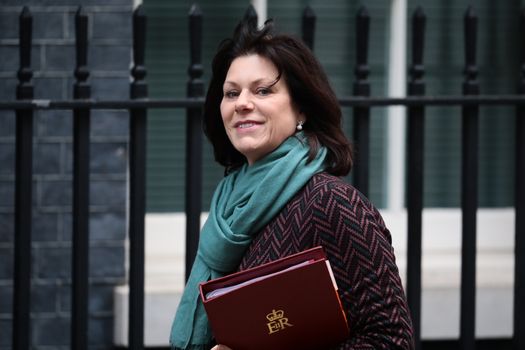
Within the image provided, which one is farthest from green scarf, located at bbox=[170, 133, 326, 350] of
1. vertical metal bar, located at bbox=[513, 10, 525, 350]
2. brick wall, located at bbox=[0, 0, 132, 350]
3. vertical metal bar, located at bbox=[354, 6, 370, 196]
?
brick wall, located at bbox=[0, 0, 132, 350]

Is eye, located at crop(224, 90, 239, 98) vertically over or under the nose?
over

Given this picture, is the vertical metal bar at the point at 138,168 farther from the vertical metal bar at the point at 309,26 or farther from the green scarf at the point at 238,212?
the green scarf at the point at 238,212

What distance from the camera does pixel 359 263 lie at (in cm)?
255

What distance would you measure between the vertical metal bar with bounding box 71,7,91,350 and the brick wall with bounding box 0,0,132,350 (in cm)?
103

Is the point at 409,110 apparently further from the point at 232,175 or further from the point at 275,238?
the point at 275,238

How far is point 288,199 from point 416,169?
56.0 inches

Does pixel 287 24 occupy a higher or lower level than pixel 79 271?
higher

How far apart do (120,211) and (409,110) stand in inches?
59.9

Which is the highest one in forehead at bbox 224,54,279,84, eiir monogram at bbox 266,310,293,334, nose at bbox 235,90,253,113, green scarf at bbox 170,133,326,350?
forehead at bbox 224,54,279,84

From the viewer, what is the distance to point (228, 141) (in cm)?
308

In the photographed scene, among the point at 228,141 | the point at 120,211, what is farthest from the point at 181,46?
the point at 228,141

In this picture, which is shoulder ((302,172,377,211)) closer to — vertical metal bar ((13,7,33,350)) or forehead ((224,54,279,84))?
forehead ((224,54,279,84))

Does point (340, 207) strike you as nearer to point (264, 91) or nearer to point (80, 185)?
point (264, 91)

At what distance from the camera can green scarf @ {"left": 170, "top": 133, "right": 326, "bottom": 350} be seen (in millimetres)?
2695
